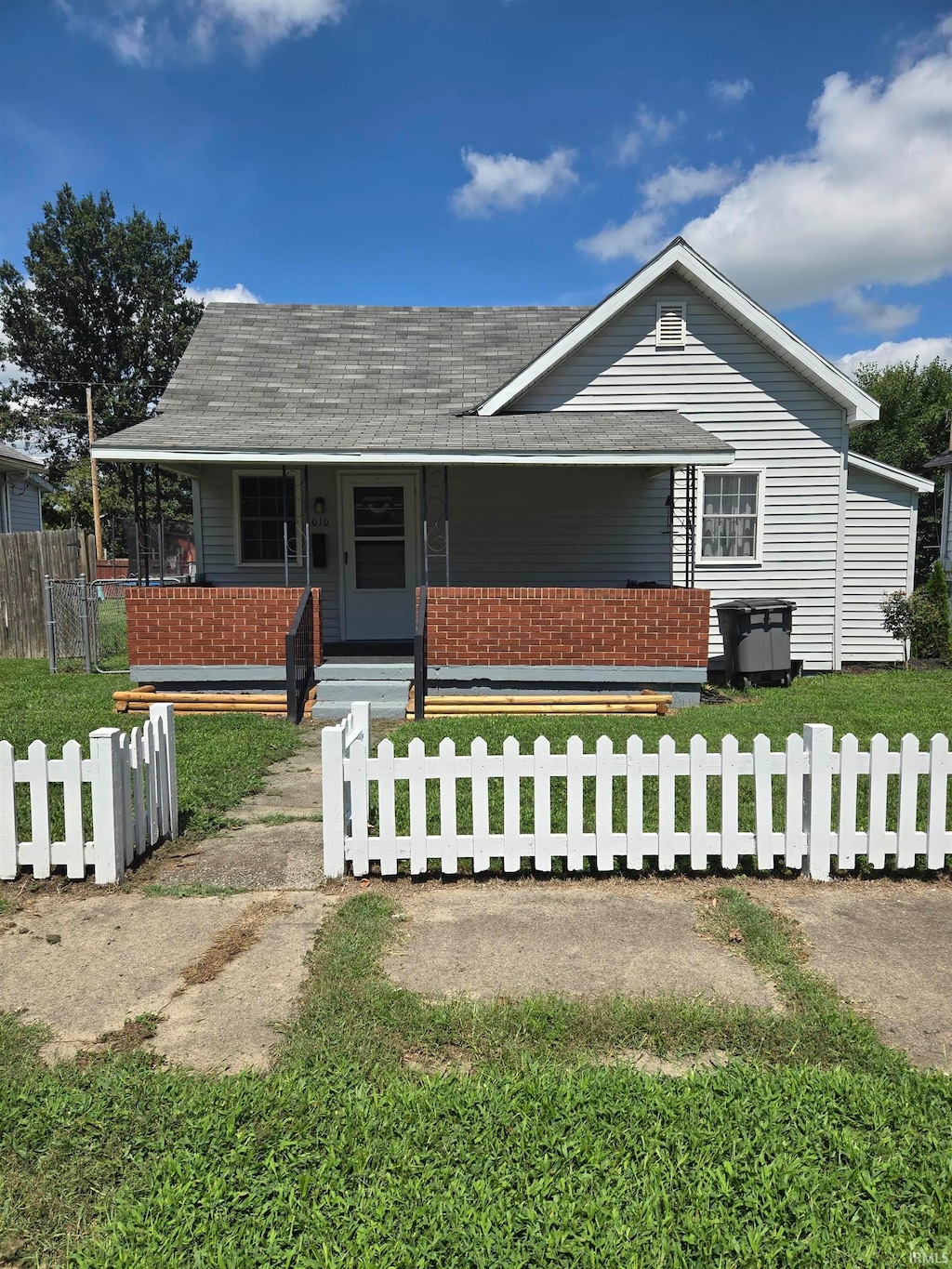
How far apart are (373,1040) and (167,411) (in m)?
11.4

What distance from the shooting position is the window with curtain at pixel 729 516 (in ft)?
44.4

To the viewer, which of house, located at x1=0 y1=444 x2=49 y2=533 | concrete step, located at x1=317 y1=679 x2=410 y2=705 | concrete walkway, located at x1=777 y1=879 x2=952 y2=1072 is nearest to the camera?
concrete walkway, located at x1=777 y1=879 x2=952 y2=1072

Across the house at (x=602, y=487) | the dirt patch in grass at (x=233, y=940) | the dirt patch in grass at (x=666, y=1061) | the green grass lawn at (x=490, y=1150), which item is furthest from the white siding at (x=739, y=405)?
the green grass lawn at (x=490, y=1150)

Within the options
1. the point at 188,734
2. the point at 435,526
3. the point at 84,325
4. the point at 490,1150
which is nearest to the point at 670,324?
the point at 435,526

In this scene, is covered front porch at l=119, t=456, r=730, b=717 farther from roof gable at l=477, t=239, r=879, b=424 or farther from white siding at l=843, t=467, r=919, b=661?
white siding at l=843, t=467, r=919, b=661

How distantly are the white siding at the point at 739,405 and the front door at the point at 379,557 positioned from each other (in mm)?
2483

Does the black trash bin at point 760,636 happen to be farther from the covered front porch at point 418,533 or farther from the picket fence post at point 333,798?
the picket fence post at point 333,798

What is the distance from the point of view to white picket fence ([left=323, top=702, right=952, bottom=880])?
4789 millimetres

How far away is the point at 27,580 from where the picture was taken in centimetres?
1550

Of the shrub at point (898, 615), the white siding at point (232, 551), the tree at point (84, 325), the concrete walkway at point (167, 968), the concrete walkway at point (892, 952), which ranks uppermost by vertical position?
the tree at point (84, 325)

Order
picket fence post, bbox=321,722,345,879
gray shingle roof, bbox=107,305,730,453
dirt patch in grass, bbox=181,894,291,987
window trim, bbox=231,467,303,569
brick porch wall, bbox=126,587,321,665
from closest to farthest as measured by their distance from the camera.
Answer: dirt patch in grass, bbox=181,894,291,987, picket fence post, bbox=321,722,345,879, brick porch wall, bbox=126,587,321,665, gray shingle roof, bbox=107,305,730,453, window trim, bbox=231,467,303,569

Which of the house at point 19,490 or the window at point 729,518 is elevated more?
the house at point 19,490

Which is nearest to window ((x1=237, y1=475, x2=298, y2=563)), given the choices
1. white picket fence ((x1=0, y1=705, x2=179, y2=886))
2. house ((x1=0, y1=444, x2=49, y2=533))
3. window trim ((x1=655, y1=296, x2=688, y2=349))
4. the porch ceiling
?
the porch ceiling

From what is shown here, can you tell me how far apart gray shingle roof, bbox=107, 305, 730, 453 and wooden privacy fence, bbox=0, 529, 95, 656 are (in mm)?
4294
